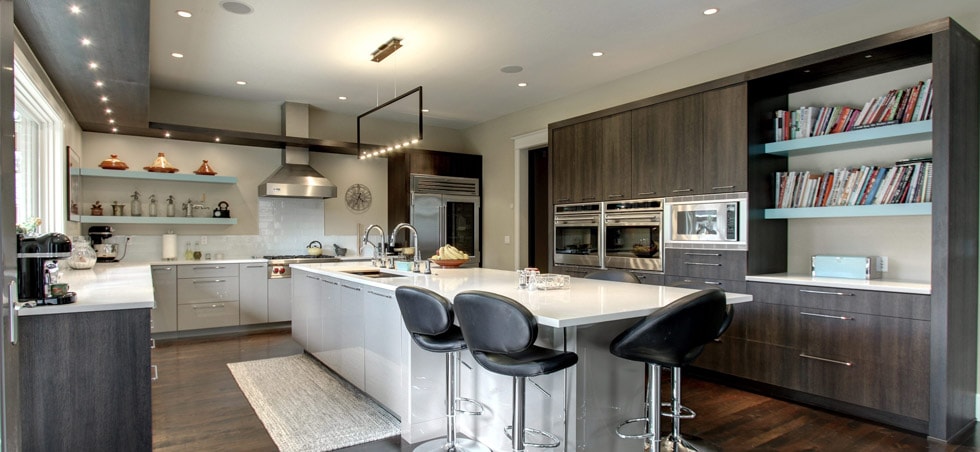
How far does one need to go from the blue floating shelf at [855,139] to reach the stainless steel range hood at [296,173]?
4.89 meters

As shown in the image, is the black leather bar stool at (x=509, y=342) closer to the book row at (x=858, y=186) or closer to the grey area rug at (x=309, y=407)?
the grey area rug at (x=309, y=407)

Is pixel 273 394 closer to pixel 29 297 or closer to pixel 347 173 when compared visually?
pixel 29 297

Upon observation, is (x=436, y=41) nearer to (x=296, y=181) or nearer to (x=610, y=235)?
(x=610, y=235)

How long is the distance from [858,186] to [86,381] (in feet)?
14.6

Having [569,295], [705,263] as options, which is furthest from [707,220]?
[569,295]

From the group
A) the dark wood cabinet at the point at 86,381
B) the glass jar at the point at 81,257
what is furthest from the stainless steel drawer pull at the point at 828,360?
the glass jar at the point at 81,257

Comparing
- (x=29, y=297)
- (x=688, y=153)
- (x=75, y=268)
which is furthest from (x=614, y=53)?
(x=75, y=268)

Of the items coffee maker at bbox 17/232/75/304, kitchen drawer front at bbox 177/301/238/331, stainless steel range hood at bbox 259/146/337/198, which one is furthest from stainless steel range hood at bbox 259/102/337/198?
coffee maker at bbox 17/232/75/304

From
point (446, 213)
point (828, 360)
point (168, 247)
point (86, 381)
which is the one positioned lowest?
point (828, 360)

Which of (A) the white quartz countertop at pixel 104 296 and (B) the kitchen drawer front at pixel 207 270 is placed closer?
(A) the white quartz countertop at pixel 104 296

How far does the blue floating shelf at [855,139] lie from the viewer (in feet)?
10.2

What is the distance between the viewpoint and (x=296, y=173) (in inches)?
248

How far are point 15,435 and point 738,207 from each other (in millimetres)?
4059

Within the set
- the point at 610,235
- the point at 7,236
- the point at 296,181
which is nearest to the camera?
the point at 7,236
